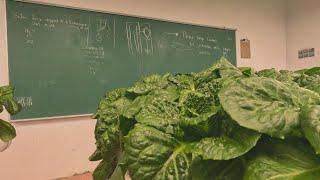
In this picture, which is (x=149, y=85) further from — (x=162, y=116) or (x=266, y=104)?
(x=266, y=104)

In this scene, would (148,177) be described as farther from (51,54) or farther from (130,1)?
(130,1)

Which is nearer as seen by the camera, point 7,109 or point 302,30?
point 7,109

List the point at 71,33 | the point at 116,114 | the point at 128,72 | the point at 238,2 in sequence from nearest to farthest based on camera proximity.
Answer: the point at 116,114
the point at 71,33
the point at 128,72
the point at 238,2

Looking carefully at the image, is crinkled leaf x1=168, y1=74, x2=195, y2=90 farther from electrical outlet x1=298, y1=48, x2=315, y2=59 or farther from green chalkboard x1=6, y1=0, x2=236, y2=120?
electrical outlet x1=298, y1=48, x2=315, y2=59

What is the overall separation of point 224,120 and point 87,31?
7.78 feet

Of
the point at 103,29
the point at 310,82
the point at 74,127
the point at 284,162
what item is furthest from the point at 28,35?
the point at 284,162

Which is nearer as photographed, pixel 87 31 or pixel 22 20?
pixel 22 20

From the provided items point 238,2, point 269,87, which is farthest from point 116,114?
point 238,2

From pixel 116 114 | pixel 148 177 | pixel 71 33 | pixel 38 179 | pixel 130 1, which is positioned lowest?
pixel 38 179

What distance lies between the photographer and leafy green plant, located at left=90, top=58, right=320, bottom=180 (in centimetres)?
66

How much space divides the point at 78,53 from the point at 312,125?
2537mm

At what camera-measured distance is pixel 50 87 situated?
278 centimetres

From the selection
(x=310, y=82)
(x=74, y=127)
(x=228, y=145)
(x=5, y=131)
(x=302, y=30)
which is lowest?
(x=74, y=127)

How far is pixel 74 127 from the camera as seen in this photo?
2.95 meters
